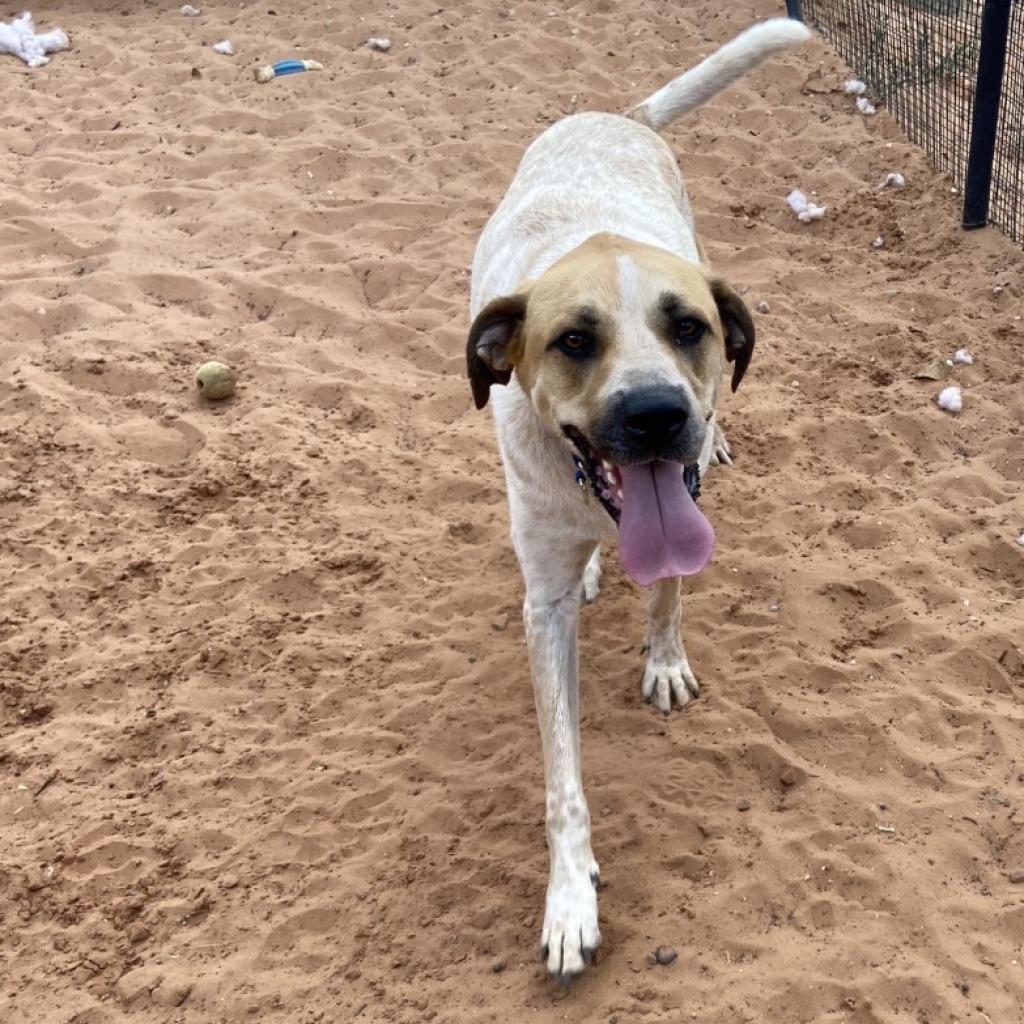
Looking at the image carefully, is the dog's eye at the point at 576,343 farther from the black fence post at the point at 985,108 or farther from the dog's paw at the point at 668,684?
the black fence post at the point at 985,108

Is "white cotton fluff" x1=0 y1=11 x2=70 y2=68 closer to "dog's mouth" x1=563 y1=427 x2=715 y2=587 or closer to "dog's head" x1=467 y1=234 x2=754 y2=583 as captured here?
"dog's head" x1=467 y1=234 x2=754 y2=583

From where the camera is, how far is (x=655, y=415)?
101 inches

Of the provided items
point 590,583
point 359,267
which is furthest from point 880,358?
point 359,267

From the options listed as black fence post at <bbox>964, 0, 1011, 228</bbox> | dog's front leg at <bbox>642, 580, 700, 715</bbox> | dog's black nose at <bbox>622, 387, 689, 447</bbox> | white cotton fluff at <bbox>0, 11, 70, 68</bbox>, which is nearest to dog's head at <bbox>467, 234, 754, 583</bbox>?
dog's black nose at <bbox>622, 387, 689, 447</bbox>

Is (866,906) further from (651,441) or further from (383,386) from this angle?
(383,386)

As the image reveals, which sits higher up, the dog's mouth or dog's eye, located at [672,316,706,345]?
dog's eye, located at [672,316,706,345]

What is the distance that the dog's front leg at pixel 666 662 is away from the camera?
358 cm

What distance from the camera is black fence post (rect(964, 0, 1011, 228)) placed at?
533 centimetres

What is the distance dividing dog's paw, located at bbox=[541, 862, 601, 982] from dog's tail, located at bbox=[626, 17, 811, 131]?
3481 millimetres

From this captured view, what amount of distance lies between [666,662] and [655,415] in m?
1.30

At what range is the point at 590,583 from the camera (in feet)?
13.4

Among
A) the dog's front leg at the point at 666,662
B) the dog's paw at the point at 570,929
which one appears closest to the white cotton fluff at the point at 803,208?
the dog's front leg at the point at 666,662

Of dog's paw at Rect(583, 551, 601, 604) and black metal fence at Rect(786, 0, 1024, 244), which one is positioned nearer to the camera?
dog's paw at Rect(583, 551, 601, 604)

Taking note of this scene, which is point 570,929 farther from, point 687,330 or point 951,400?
point 951,400
